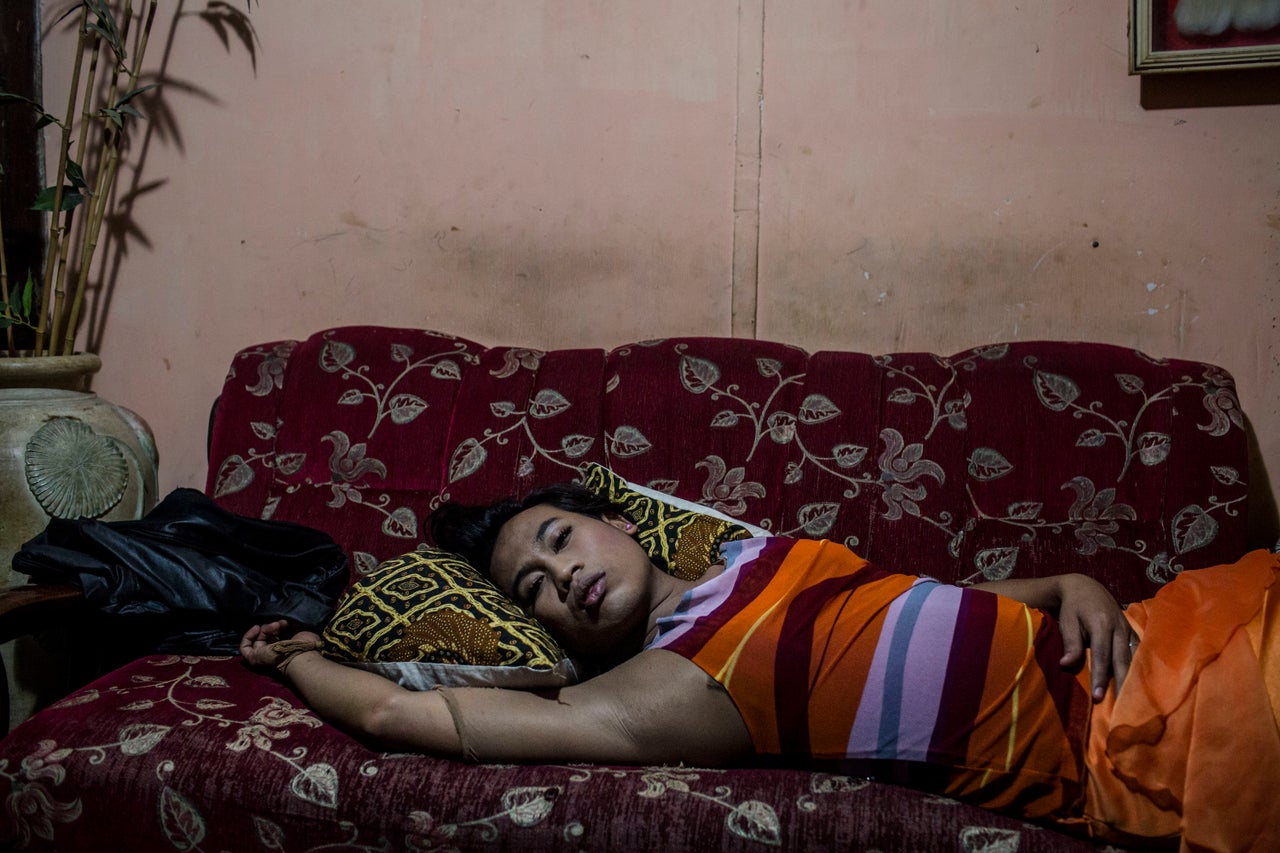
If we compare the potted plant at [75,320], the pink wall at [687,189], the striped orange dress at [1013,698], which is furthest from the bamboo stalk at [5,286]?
the striped orange dress at [1013,698]

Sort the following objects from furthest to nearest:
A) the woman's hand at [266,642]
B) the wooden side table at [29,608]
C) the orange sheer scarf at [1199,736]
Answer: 1. the woman's hand at [266,642]
2. the wooden side table at [29,608]
3. the orange sheer scarf at [1199,736]

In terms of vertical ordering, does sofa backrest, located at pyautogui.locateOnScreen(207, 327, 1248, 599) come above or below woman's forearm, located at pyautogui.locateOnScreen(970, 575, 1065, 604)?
above

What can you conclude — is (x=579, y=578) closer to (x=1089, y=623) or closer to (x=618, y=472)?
(x=618, y=472)

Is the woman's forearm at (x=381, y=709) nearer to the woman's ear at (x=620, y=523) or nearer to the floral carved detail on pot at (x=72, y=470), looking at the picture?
the woman's ear at (x=620, y=523)

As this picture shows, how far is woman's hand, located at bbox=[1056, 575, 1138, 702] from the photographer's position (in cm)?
131

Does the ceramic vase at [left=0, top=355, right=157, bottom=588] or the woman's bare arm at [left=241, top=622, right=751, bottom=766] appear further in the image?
the ceramic vase at [left=0, top=355, right=157, bottom=588]

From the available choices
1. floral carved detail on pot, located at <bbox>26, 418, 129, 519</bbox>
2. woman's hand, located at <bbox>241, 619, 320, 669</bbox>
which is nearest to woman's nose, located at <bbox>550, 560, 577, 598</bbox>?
woman's hand, located at <bbox>241, 619, 320, 669</bbox>

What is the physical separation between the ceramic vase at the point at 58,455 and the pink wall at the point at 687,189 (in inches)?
11.6

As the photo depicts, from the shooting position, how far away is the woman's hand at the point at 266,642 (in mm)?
1612

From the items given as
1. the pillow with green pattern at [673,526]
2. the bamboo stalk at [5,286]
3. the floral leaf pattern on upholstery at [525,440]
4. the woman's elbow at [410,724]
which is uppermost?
the bamboo stalk at [5,286]

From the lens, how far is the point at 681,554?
166cm

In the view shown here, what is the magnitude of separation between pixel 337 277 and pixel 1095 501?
1.77 metres

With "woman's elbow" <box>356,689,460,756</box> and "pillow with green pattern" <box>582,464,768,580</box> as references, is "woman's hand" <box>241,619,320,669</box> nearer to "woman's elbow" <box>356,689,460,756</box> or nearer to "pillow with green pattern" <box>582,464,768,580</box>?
"woman's elbow" <box>356,689,460,756</box>

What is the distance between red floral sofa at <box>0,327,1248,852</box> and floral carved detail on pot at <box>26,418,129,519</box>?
0.26m
